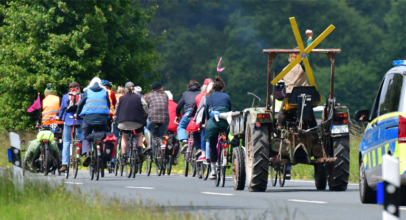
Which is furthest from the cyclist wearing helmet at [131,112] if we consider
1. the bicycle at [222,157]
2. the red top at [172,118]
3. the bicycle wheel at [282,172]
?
the bicycle wheel at [282,172]

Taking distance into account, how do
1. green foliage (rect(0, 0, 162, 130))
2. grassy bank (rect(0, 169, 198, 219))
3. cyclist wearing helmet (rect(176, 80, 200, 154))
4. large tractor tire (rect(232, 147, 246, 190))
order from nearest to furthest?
grassy bank (rect(0, 169, 198, 219)), large tractor tire (rect(232, 147, 246, 190)), cyclist wearing helmet (rect(176, 80, 200, 154)), green foliage (rect(0, 0, 162, 130))

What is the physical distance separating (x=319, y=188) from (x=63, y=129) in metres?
6.78

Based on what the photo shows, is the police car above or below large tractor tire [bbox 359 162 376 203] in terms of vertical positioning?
above

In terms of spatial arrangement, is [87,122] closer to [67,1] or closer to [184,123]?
[184,123]

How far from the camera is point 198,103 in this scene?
17.6 metres

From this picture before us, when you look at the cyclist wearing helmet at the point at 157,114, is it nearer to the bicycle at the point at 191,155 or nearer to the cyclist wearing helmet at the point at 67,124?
the bicycle at the point at 191,155

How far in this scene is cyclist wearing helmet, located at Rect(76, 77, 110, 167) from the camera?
56.1 ft

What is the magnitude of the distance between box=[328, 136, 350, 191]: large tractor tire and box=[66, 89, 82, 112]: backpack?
6391 millimetres

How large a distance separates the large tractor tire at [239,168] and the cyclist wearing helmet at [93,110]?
388 cm

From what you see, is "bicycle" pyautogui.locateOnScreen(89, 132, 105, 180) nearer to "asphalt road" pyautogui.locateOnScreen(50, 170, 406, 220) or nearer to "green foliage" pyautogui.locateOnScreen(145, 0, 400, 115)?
"asphalt road" pyautogui.locateOnScreen(50, 170, 406, 220)

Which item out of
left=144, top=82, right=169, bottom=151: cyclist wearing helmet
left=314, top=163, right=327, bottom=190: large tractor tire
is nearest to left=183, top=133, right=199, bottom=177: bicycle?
left=144, top=82, right=169, bottom=151: cyclist wearing helmet

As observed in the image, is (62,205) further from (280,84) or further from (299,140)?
(280,84)

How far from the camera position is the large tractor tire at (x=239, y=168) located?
1384cm

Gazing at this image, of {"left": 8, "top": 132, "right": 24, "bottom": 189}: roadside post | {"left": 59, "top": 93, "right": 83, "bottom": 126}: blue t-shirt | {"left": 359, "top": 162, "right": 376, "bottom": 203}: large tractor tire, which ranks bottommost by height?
{"left": 359, "top": 162, "right": 376, "bottom": 203}: large tractor tire
